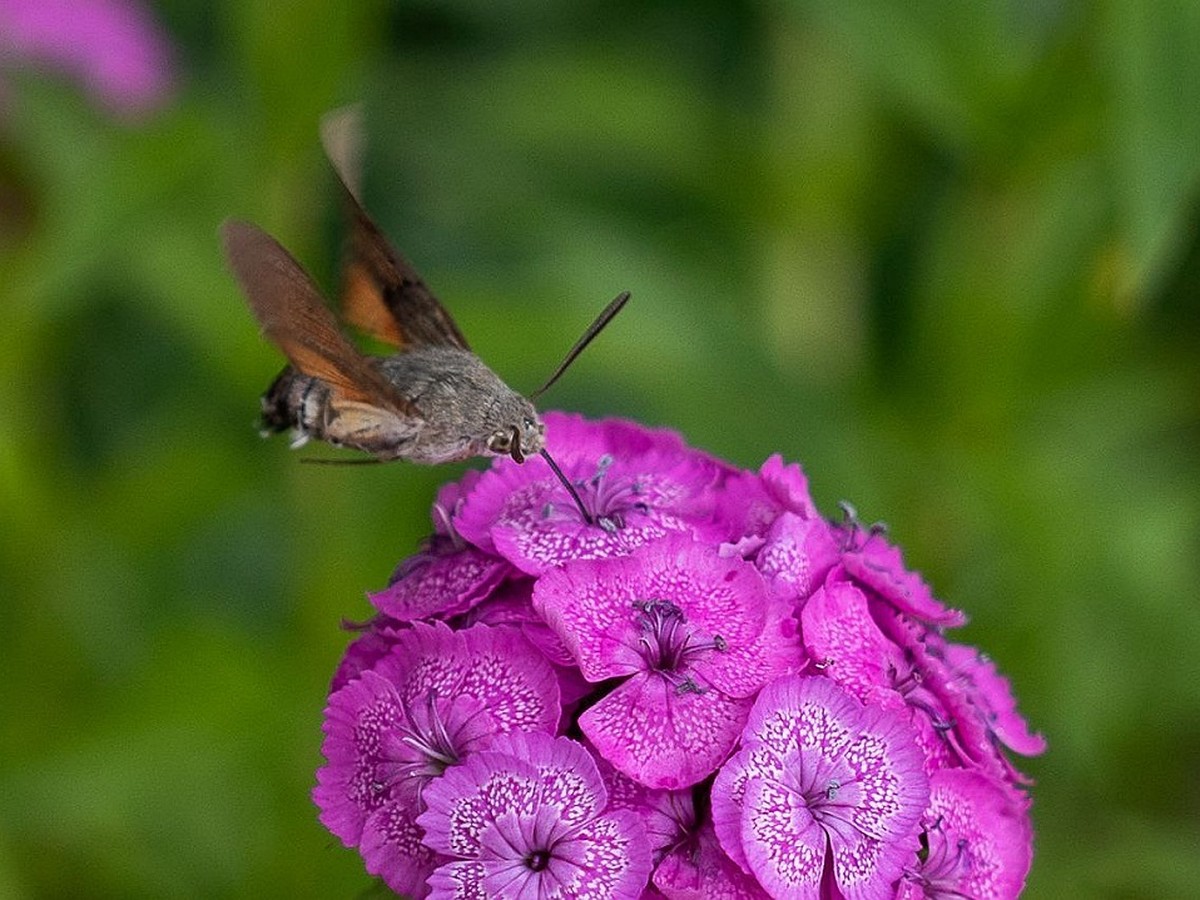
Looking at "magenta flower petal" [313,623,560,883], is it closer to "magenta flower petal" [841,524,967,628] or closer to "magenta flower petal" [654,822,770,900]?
"magenta flower petal" [654,822,770,900]

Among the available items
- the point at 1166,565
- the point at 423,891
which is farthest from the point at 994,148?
the point at 423,891

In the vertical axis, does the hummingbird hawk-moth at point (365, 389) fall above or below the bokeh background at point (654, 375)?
below

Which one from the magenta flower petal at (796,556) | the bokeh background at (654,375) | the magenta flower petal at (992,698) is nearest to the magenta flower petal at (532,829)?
the magenta flower petal at (796,556)

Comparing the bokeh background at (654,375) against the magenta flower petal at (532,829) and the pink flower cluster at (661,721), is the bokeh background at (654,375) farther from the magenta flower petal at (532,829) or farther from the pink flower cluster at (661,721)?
the magenta flower petal at (532,829)

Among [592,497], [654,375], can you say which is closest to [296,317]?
[592,497]

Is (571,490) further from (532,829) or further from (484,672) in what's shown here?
(532,829)

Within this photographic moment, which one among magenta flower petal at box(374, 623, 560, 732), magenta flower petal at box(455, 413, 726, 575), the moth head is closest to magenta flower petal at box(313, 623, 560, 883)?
magenta flower petal at box(374, 623, 560, 732)
